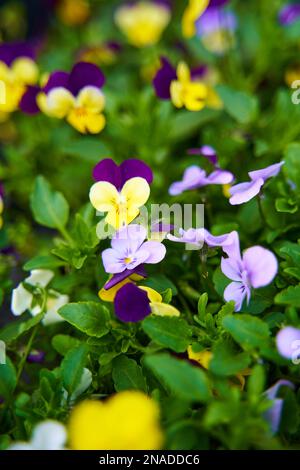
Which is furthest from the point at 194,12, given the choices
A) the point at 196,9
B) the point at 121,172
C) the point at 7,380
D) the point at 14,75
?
the point at 7,380

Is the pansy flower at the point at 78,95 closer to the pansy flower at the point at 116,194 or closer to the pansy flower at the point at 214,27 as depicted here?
the pansy flower at the point at 116,194

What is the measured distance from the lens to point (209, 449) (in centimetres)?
79

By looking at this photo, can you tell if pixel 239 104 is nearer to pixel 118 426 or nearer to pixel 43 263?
pixel 43 263

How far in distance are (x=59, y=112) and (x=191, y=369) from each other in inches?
26.8

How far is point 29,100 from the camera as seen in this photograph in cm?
138

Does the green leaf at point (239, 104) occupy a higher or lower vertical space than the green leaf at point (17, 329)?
higher

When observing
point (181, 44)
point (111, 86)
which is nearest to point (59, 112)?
point (111, 86)

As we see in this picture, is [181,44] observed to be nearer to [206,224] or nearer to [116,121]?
[116,121]

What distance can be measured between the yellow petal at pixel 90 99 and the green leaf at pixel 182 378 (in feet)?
2.09

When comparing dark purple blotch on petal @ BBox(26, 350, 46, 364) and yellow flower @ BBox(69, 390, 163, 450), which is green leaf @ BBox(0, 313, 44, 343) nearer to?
dark purple blotch on petal @ BBox(26, 350, 46, 364)

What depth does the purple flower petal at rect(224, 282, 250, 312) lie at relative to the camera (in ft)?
2.97

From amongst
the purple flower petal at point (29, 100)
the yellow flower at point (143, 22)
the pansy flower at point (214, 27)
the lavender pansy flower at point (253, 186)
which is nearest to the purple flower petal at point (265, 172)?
the lavender pansy flower at point (253, 186)

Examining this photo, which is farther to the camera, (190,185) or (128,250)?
(190,185)

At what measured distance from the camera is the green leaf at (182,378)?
2.39 feet
